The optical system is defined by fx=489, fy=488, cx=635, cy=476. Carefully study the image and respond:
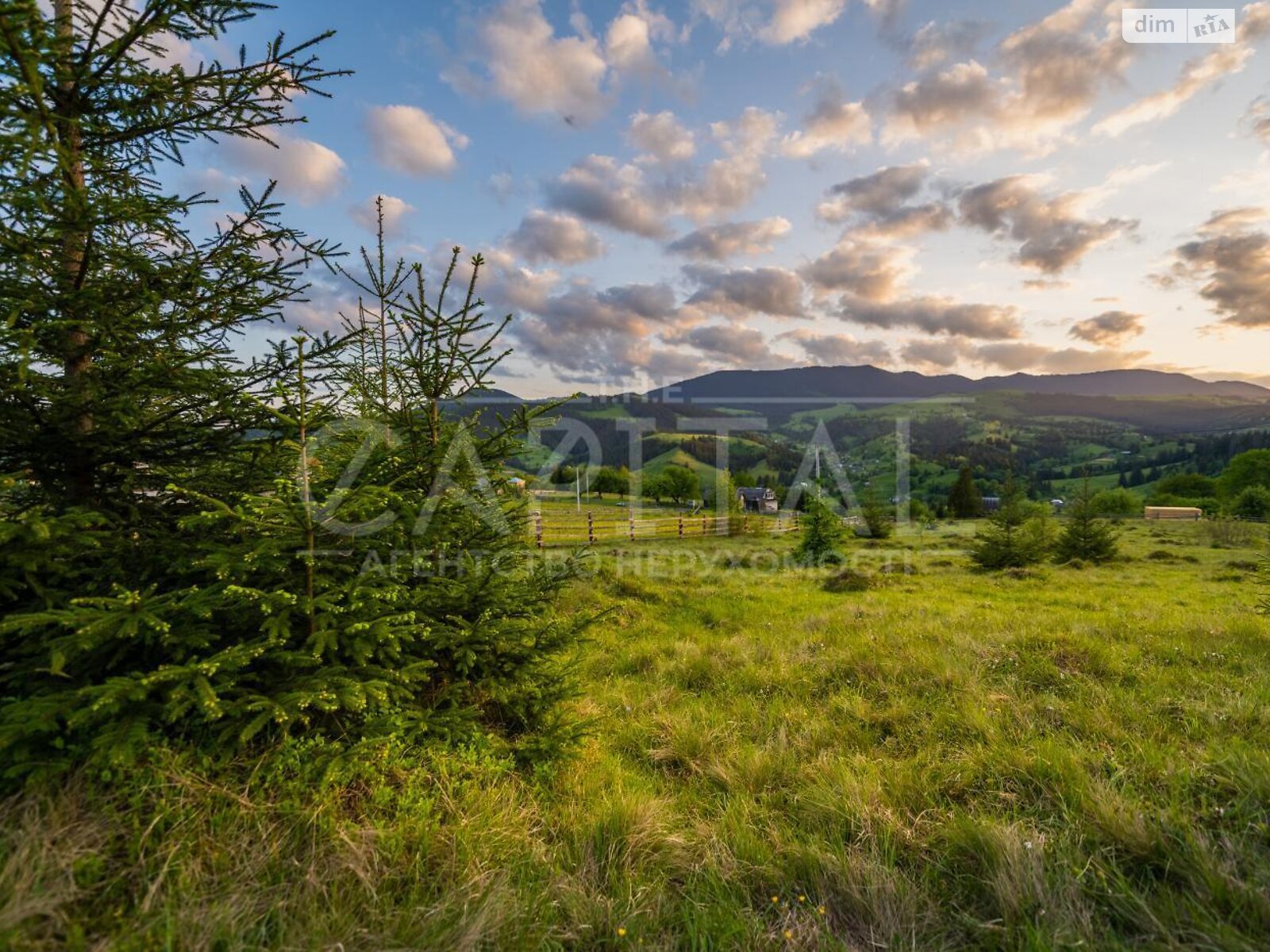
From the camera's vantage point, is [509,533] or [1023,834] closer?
[1023,834]

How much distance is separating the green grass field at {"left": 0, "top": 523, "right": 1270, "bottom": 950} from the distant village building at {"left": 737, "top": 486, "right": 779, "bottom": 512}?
198 ft

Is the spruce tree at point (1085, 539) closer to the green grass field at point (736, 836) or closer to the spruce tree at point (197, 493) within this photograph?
the green grass field at point (736, 836)

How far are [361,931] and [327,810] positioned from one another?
0.73 metres

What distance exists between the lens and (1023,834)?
2.96 meters

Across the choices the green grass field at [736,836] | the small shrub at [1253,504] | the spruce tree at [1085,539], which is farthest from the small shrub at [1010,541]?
the small shrub at [1253,504]

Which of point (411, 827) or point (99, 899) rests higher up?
point (99, 899)

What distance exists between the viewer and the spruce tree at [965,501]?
6531 cm

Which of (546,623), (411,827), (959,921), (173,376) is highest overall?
(173,376)

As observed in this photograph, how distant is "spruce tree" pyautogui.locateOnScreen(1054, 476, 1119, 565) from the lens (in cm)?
2325

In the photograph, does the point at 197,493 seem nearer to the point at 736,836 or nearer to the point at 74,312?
the point at 74,312

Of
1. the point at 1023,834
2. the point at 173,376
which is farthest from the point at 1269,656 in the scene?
the point at 173,376

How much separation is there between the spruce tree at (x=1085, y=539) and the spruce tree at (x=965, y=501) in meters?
44.1

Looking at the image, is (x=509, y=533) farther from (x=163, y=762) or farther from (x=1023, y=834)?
(x=1023, y=834)

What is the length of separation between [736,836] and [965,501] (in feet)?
251
